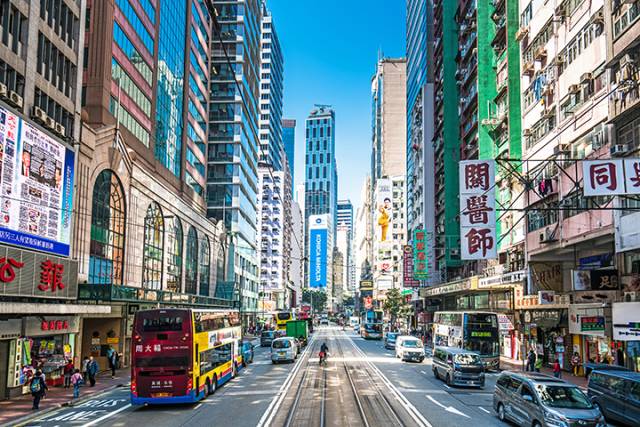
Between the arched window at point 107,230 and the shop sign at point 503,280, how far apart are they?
28840mm

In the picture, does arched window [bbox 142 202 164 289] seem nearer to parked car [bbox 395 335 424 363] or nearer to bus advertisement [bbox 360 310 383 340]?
parked car [bbox 395 335 424 363]

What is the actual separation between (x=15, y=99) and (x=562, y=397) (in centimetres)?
2689

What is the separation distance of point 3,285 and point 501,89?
42.5 metres

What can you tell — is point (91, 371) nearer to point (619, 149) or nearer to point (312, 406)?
point (312, 406)

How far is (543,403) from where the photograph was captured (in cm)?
1928

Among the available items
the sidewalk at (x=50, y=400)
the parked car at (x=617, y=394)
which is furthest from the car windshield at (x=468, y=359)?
the sidewalk at (x=50, y=400)

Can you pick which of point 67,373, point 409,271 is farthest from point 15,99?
point 409,271

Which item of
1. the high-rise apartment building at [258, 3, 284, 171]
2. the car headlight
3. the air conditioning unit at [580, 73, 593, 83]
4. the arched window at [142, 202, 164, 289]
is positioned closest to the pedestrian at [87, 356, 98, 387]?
the arched window at [142, 202, 164, 289]

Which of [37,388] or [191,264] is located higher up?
[191,264]

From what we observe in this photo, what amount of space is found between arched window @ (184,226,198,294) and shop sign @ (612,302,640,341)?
44.4 meters

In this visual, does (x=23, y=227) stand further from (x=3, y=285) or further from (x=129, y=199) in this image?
(x=129, y=199)

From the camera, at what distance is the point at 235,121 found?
99062mm

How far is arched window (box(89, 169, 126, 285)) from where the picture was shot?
40969mm

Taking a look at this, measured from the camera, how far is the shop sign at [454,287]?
Answer: 58.1 meters
